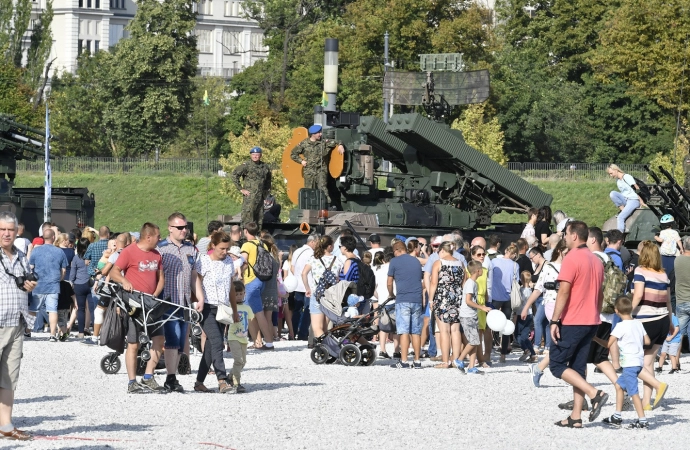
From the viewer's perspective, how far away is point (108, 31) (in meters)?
124

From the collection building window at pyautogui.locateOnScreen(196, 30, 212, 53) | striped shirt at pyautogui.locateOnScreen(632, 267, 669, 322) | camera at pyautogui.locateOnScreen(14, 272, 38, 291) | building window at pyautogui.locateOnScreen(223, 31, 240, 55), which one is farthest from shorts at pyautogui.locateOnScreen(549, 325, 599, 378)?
building window at pyautogui.locateOnScreen(196, 30, 212, 53)

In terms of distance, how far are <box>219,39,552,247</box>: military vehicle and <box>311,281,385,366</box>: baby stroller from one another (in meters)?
7.92

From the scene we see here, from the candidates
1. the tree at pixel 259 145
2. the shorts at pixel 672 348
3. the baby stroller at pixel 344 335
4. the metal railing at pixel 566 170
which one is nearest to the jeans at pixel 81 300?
the baby stroller at pixel 344 335

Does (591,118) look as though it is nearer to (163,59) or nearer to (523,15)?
(523,15)

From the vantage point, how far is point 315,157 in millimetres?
27234

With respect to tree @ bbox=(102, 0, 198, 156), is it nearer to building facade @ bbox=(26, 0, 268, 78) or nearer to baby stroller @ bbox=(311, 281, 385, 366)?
building facade @ bbox=(26, 0, 268, 78)

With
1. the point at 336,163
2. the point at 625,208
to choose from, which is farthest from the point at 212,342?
the point at 336,163

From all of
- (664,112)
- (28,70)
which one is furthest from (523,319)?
(28,70)

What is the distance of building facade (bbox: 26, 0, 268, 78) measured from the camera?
12106 cm

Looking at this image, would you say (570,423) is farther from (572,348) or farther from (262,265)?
(262,265)

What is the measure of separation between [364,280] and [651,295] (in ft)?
16.6

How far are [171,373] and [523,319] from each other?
601 centimetres

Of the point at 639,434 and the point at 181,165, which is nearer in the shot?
the point at 639,434

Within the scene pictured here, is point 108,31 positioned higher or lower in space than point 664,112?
higher
